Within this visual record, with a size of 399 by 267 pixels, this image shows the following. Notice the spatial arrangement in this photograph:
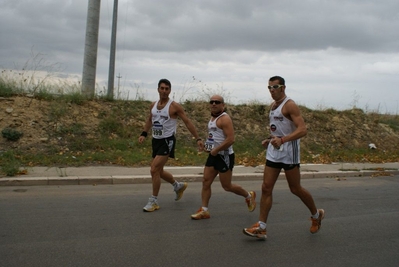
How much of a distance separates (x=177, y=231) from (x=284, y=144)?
1.81 meters

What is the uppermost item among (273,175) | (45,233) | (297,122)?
(297,122)

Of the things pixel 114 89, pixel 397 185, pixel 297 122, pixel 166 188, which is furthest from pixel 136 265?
pixel 114 89

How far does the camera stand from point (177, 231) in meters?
5.49

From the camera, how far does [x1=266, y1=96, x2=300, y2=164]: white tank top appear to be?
5039mm

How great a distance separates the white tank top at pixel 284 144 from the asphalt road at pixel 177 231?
1.05 m

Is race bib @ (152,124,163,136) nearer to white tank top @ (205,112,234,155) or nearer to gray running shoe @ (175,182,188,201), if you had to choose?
white tank top @ (205,112,234,155)

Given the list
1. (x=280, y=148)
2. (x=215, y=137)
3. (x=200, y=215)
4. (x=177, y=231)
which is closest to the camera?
(x=280, y=148)

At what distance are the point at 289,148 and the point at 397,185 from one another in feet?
20.0

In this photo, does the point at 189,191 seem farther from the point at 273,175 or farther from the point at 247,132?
the point at 247,132

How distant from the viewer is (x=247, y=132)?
1555 centimetres

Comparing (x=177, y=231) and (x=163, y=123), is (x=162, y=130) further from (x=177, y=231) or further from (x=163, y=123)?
(x=177, y=231)

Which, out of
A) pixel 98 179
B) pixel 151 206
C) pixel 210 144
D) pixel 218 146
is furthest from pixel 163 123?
pixel 98 179

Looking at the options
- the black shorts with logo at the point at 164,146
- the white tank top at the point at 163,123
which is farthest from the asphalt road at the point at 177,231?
the white tank top at the point at 163,123

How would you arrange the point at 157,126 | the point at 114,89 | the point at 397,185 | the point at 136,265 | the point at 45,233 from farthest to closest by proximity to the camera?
the point at 114,89, the point at 397,185, the point at 157,126, the point at 45,233, the point at 136,265
